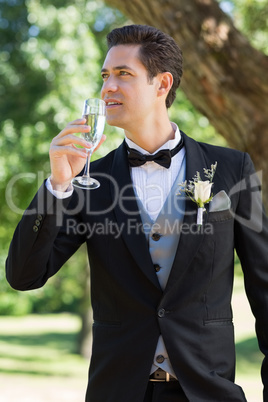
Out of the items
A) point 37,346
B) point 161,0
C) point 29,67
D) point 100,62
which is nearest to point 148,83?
point 161,0

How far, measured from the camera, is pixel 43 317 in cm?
2936

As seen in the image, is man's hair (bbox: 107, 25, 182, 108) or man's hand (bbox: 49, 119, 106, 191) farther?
man's hair (bbox: 107, 25, 182, 108)

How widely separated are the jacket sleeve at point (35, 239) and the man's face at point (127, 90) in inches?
17.9

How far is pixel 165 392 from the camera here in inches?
102

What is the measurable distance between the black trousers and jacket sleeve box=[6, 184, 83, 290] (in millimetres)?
621

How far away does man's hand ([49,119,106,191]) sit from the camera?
238 cm

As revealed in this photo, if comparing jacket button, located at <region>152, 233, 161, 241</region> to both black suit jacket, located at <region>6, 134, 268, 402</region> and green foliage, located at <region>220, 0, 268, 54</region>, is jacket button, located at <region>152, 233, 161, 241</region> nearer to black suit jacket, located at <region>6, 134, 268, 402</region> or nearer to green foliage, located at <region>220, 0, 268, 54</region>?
black suit jacket, located at <region>6, 134, 268, 402</region>

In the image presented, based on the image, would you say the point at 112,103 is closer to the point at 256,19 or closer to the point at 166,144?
the point at 166,144

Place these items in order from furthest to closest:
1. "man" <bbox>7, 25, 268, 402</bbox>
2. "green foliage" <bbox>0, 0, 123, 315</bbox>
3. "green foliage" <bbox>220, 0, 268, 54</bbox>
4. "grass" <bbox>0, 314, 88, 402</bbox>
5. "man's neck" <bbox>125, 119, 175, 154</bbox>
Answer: "grass" <bbox>0, 314, 88, 402</bbox> < "green foliage" <bbox>0, 0, 123, 315</bbox> < "green foliage" <bbox>220, 0, 268, 54</bbox> < "man's neck" <bbox>125, 119, 175, 154</bbox> < "man" <bbox>7, 25, 268, 402</bbox>

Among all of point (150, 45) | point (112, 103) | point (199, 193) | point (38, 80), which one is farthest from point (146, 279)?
point (38, 80)

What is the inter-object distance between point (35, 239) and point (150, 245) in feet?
1.58

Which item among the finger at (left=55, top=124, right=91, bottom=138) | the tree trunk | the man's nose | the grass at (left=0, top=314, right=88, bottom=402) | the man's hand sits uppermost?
the tree trunk

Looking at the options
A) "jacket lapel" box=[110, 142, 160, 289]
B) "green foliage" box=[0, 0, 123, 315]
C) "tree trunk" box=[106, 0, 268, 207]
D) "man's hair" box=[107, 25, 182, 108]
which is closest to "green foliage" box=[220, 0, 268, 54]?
"green foliage" box=[0, 0, 123, 315]

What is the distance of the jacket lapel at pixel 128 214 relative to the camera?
2.62m
